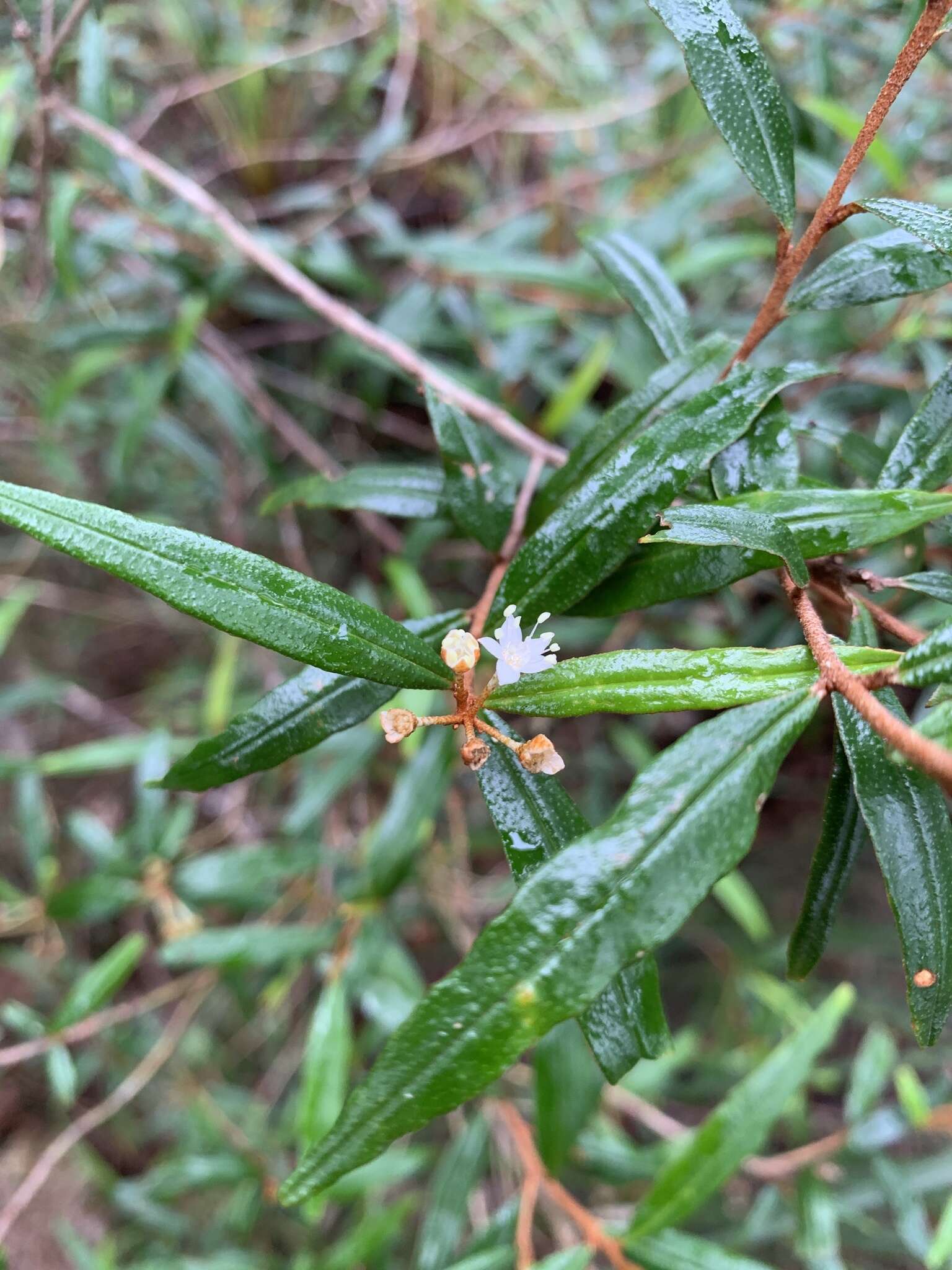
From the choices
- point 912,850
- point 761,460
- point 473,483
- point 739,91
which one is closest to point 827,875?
point 912,850

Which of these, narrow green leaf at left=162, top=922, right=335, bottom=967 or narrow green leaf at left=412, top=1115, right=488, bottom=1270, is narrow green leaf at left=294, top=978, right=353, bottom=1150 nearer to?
narrow green leaf at left=162, top=922, right=335, bottom=967

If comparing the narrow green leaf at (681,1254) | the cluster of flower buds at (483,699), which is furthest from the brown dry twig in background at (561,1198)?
the cluster of flower buds at (483,699)

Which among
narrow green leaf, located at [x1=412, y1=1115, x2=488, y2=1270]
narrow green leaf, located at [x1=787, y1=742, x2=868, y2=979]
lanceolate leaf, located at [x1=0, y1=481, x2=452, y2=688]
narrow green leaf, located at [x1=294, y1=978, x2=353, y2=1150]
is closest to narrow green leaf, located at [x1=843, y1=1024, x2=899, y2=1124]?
narrow green leaf, located at [x1=412, y1=1115, x2=488, y2=1270]

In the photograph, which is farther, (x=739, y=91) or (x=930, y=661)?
(x=739, y=91)

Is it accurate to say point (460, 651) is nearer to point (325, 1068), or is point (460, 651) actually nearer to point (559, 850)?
point (559, 850)

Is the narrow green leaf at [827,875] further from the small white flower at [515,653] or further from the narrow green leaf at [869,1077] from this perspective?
the narrow green leaf at [869,1077]

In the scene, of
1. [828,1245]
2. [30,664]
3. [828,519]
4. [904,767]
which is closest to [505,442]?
[828,519]

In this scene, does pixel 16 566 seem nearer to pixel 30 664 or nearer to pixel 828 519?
pixel 30 664
